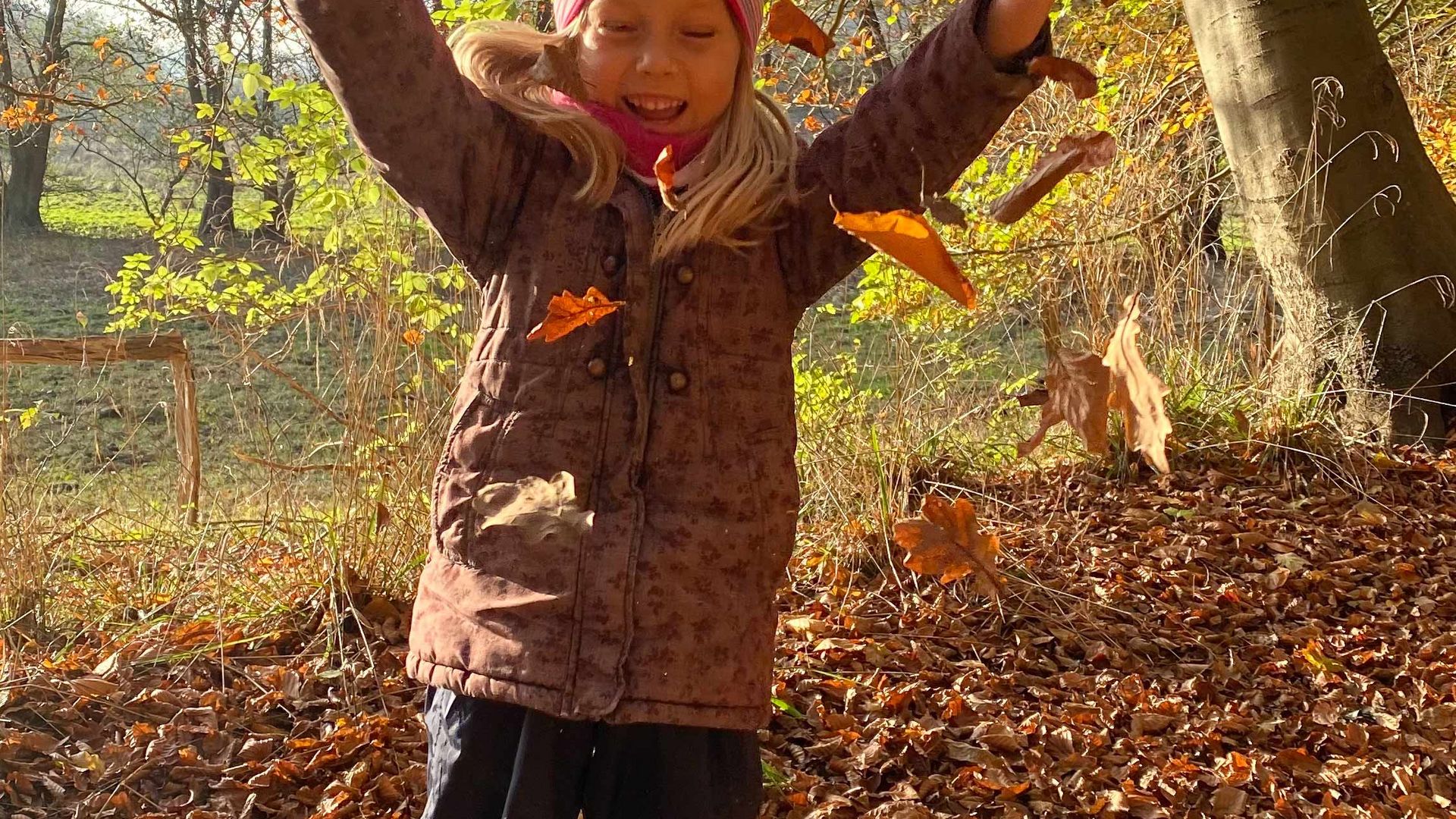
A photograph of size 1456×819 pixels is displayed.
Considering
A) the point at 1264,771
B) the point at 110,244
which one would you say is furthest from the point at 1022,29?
the point at 110,244

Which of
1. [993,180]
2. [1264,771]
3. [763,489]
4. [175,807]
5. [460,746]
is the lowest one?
[1264,771]

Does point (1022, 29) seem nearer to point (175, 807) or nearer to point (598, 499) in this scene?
point (598, 499)

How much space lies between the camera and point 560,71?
4.56ft

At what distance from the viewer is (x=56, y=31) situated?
26.6 feet

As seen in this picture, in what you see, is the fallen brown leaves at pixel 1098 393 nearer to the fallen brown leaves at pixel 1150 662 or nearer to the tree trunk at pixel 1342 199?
the fallen brown leaves at pixel 1150 662

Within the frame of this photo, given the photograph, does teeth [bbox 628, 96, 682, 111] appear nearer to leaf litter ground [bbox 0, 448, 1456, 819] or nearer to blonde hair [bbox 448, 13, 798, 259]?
blonde hair [bbox 448, 13, 798, 259]

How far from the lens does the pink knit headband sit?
1.44 m

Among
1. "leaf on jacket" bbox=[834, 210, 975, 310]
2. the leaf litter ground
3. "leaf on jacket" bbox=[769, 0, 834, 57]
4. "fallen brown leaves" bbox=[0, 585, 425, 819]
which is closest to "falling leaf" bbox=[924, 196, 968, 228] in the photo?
"leaf on jacket" bbox=[834, 210, 975, 310]

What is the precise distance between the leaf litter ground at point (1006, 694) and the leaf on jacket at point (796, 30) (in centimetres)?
136

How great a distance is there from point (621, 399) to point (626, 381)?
0.08 ft

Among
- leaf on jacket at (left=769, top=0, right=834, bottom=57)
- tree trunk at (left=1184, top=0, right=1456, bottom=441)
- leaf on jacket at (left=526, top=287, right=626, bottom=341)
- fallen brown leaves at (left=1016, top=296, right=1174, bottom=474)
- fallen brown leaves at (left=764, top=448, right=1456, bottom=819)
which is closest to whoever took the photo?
leaf on jacket at (left=526, top=287, right=626, bottom=341)

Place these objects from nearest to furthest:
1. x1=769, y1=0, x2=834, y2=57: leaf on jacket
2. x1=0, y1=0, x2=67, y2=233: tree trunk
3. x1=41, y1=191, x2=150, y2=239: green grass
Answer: x1=769, y1=0, x2=834, y2=57: leaf on jacket < x1=0, y1=0, x2=67, y2=233: tree trunk < x1=41, y1=191, x2=150, y2=239: green grass

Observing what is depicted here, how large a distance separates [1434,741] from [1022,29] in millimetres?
1982

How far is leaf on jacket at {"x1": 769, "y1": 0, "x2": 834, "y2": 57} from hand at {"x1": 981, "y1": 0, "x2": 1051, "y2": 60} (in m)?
0.39
